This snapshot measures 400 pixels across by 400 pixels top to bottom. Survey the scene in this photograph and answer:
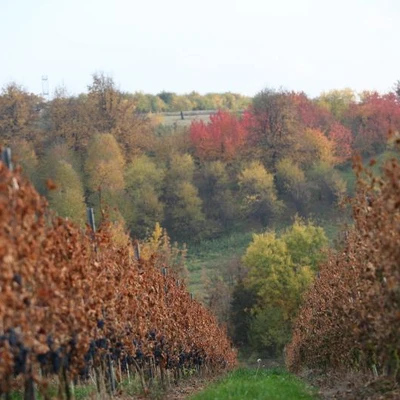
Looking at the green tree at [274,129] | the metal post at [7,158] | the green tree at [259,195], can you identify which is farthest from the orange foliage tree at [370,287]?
the green tree at [274,129]

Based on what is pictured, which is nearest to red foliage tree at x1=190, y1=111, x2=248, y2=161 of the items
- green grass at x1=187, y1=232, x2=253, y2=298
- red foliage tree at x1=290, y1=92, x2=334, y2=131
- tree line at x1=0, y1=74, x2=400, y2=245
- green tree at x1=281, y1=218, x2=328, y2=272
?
tree line at x1=0, y1=74, x2=400, y2=245

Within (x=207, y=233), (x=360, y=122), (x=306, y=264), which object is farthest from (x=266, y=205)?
(x=360, y=122)

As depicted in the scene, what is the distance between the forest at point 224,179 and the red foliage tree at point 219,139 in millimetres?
146

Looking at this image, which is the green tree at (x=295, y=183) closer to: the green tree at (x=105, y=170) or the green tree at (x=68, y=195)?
the green tree at (x=105, y=170)

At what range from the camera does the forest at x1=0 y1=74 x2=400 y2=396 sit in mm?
54438

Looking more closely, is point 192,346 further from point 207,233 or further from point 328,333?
point 207,233

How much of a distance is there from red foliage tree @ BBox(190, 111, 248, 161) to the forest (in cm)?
15

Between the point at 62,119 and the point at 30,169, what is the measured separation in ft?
38.2

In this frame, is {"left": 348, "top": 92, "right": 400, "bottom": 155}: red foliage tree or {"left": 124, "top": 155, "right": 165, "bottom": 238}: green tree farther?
{"left": 348, "top": 92, "right": 400, "bottom": 155}: red foliage tree

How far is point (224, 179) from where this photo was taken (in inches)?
3189

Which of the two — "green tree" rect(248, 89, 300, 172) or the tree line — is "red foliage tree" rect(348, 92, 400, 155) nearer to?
the tree line

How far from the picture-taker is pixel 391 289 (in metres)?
9.59

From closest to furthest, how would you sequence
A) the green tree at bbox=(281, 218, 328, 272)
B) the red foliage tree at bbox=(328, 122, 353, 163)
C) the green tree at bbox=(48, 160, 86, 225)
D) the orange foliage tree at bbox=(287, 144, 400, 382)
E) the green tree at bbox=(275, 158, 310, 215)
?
the orange foliage tree at bbox=(287, 144, 400, 382), the green tree at bbox=(281, 218, 328, 272), the green tree at bbox=(48, 160, 86, 225), the green tree at bbox=(275, 158, 310, 215), the red foliage tree at bbox=(328, 122, 353, 163)

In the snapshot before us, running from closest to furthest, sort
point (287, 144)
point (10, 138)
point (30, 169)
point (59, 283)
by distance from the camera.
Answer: point (59, 283) < point (30, 169) < point (10, 138) < point (287, 144)
